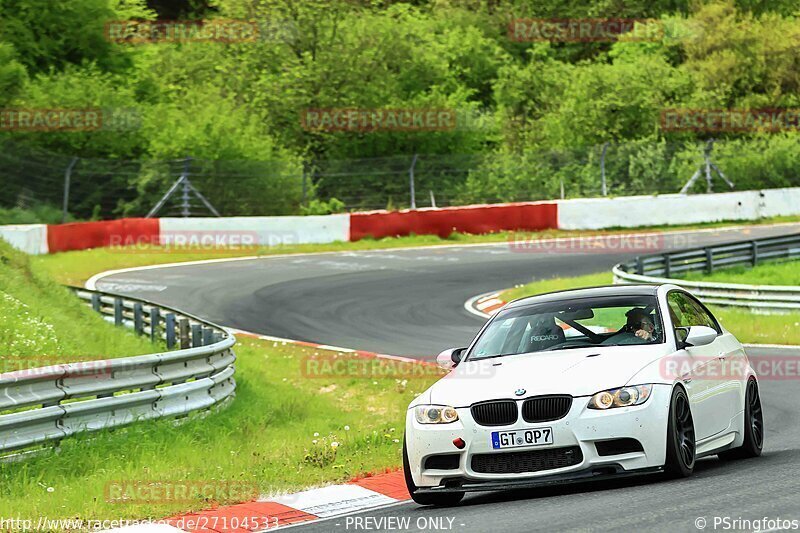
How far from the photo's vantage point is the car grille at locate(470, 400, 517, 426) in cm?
822

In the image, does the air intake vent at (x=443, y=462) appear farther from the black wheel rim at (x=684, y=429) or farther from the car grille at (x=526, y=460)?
the black wheel rim at (x=684, y=429)

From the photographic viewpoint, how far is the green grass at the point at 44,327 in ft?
42.5

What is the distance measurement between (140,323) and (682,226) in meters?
24.8

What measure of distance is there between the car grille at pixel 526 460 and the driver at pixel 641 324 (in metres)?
1.48

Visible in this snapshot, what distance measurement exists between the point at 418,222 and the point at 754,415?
2799 cm

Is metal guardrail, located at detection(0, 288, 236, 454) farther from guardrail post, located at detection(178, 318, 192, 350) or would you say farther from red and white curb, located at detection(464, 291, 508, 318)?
red and white curb, located at detection(464, 291, 508, 318)

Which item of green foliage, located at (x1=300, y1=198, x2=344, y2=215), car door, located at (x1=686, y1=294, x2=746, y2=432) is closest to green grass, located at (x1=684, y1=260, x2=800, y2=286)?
green foliage, located at (x1=300, y1=198, x2=344, y2=215)

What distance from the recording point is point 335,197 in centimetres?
3903

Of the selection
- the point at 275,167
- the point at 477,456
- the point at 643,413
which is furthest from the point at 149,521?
the point at 275,167

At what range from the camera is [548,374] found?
844cm

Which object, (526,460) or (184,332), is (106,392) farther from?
(184,332)

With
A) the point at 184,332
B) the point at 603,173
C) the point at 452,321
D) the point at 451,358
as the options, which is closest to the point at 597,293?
the point at 451,358

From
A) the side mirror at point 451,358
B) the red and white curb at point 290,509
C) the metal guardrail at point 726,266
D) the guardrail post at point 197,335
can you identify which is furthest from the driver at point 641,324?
the metal guardrail at point 726,266

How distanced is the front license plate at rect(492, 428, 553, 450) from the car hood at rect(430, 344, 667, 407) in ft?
0.76
